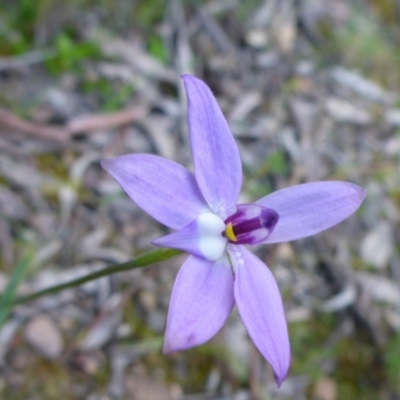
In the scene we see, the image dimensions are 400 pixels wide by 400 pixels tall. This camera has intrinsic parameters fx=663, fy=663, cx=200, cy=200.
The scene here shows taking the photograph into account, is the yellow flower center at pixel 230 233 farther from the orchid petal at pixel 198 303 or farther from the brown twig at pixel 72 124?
the brown twig at pixel 72 124

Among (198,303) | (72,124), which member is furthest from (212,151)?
(72,124)

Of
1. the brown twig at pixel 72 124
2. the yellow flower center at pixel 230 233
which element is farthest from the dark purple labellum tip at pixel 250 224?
the brown twig at pixel 72 124

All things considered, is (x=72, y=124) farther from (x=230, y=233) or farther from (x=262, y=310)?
(x=262, y=310)

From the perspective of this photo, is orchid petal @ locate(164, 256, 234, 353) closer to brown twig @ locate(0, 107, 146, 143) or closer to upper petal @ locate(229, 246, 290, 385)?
upper petal @ locate(229, 246, 290, 385)

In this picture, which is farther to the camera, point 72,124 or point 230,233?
point 72,124

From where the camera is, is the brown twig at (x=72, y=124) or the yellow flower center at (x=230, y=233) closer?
the yellow flower center at (x=230, y=233)
